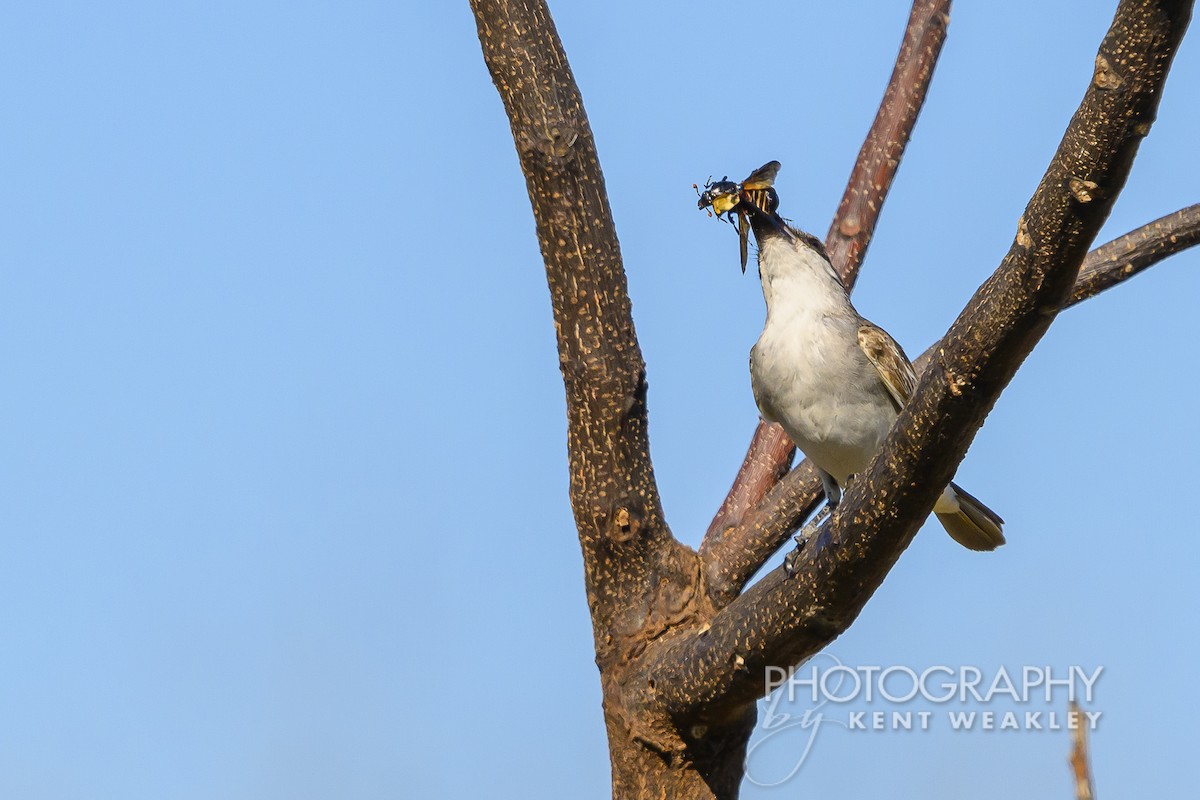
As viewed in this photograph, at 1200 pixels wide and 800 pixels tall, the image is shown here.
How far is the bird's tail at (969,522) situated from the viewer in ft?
21.2

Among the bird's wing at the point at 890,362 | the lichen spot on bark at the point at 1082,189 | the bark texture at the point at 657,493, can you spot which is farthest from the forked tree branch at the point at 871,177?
the lichen spot on bark at the point at 1082,189

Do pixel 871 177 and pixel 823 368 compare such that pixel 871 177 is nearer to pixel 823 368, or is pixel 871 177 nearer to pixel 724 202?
pixel 724 202

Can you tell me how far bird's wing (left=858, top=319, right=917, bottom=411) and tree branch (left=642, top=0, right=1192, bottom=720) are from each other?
1.69 meters

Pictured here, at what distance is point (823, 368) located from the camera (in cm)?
607

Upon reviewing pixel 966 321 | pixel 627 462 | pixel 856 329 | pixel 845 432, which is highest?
pixel 856 329

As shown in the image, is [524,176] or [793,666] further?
[524,176]

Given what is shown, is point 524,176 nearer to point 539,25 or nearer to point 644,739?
point 539,25

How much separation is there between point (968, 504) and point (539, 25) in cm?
302

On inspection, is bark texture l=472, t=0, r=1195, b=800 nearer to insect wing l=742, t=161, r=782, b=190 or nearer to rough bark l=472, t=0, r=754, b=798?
rough bark l=472, t=0, r=754, b=798

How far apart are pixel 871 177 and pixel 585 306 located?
2554mm

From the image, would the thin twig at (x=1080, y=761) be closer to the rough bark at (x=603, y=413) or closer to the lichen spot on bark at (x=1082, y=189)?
the lichen spot on bark at (x=1082, y=189)

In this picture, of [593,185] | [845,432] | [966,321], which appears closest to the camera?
[966,321]

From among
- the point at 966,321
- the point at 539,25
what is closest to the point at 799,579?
the point at 966,321

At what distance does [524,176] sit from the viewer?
200 inches
